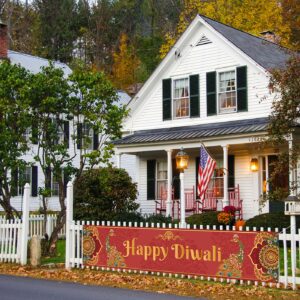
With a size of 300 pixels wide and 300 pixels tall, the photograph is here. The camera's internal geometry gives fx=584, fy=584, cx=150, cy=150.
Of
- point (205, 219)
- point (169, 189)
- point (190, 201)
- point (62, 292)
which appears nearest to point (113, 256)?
point (62, 292)

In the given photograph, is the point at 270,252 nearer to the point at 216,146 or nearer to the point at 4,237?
the point at 4,237

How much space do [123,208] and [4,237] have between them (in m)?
6.97

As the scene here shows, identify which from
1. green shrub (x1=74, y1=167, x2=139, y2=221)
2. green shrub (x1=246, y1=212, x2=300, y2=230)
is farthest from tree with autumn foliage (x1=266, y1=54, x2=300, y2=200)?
green shrub (x1=74, y1=167, x2=139, y2=221)

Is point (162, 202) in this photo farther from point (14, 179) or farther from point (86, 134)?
point (14, 179)

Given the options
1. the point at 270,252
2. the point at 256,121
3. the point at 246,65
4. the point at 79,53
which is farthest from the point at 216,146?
the point at 79,53

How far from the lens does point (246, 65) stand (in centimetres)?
2181

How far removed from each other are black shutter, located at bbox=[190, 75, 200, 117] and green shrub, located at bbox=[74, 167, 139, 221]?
3.92 m

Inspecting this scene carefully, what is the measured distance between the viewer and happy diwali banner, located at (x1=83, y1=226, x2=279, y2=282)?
35.2 ft

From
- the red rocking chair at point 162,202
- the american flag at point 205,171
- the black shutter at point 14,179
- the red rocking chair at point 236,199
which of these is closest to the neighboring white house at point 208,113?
the red rocking chair at point 236,199

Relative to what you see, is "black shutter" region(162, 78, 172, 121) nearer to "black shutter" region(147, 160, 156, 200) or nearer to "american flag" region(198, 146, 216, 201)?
"black shutter" region(147, 160, 156, 200)

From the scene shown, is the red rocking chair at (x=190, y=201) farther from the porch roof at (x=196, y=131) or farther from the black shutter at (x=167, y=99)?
the black shutter at (x=167, y=99)

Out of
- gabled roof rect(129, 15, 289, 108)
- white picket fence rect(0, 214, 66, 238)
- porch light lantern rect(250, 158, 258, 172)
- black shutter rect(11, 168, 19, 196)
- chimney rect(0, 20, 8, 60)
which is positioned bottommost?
white picket fence rect(0, 214, 66, 238)

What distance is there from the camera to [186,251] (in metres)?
11.7

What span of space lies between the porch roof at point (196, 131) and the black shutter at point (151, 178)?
1425 mm
